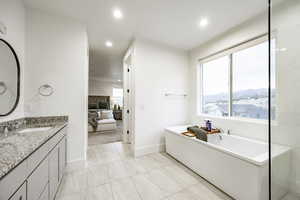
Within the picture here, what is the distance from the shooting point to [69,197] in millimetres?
1492

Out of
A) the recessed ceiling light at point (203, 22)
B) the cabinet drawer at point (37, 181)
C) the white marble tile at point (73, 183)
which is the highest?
the recessed ceiling light at point (203, 22)

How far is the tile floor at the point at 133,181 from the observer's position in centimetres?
154

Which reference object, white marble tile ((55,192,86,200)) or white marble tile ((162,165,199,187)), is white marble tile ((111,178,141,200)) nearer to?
white marble tile ((55,192,86,200))

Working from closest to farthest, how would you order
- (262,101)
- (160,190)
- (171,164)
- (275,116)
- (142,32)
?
(160,190) < (275,116) < (262,101) < (171,164) < (142,32)

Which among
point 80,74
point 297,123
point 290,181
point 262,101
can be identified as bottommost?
point 290,181

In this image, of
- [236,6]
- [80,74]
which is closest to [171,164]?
[80,74]

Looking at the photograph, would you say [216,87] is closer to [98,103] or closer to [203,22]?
[203,22]

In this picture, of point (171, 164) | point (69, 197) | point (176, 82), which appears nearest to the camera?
point (69, 197)

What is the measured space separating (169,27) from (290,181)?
3.00m

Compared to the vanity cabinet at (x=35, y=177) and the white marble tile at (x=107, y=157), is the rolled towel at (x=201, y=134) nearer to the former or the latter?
the white marble tile at (x=107, y=157)

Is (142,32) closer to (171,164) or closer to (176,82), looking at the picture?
(176,82)

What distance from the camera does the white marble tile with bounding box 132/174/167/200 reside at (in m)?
1.53

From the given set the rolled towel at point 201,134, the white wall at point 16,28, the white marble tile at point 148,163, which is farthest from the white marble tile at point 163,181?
the white wall at point 16,28

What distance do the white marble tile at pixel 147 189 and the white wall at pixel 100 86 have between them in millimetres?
7268
